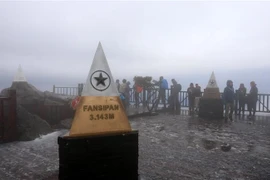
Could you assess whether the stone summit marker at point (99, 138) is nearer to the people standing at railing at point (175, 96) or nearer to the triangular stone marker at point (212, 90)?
the triangular stone marker at point (212, 90)

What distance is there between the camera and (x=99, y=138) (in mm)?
3783

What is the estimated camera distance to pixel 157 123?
12.0 metres

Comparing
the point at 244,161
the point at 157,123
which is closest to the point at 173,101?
the point at 157,123

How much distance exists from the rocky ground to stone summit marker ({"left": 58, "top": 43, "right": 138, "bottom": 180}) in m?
1.54

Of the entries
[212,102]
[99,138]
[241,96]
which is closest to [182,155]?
[99,138]

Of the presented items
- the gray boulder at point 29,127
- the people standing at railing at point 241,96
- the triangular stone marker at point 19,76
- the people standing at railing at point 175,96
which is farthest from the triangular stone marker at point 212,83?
the triangular stone marker at point 19,76

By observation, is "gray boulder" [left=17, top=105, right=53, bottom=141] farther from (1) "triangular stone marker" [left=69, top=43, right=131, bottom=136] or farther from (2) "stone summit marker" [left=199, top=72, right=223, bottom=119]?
(2) "stone summit marker" [left=199, top=72, right=223, bottom=119]

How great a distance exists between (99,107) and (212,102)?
10.6m

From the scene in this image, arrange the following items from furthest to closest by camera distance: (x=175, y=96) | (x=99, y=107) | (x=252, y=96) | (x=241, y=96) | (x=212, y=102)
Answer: (x=175, y=96)
(x=241, y=96)
(x=252, y=96)
(x=212, y=102)
(x=99, y=107)

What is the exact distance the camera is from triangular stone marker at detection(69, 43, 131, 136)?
3820 millimetres

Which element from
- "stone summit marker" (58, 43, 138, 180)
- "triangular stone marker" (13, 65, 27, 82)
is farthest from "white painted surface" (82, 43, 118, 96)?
"triangular stone marker" (13, 65, 27, 82)

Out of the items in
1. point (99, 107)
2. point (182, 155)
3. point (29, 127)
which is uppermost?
point (99, 107)

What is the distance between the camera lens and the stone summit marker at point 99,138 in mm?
3666

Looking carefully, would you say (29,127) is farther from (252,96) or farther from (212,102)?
(252,96)
